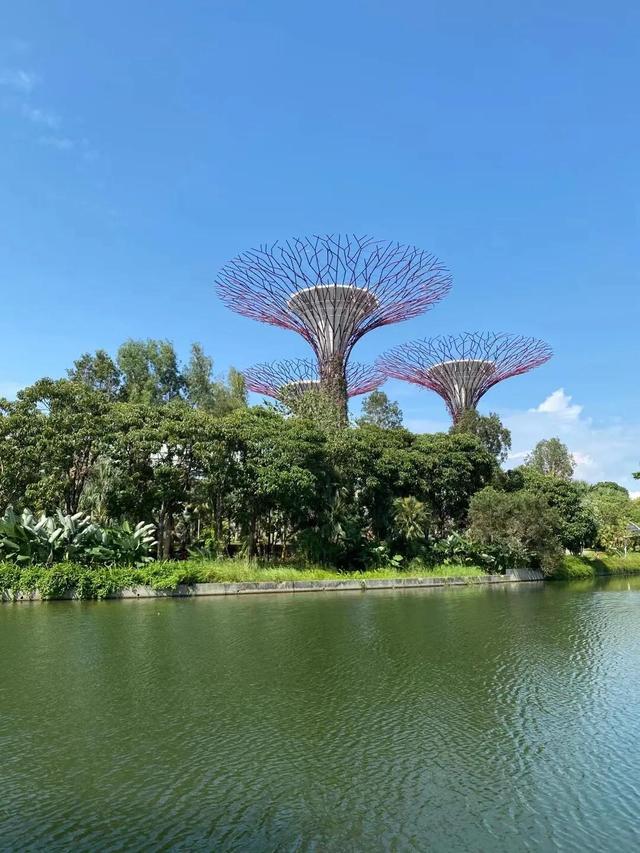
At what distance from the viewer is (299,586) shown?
2158cm

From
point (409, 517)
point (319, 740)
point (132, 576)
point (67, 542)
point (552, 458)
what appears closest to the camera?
point (319, 740)

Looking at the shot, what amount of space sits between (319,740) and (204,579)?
14579 millimetres

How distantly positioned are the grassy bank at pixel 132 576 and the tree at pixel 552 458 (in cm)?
4515

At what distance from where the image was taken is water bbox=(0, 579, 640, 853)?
426 cm

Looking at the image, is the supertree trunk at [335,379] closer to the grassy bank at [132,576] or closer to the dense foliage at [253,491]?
the dense foliage at [253,491]

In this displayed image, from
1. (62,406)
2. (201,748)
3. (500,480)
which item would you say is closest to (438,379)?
(500,480)

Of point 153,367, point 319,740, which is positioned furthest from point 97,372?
point 319,740

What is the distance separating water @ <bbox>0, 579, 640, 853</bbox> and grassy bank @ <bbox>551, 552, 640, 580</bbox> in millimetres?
18337

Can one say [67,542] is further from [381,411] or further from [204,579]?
[381,411]

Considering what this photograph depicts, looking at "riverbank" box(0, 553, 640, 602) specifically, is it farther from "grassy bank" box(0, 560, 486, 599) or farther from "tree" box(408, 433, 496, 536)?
"tree" box(408, 433, 496, 536)

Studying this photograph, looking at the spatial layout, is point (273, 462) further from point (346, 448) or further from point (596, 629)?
point (596, 629)

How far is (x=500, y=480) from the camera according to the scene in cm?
3219

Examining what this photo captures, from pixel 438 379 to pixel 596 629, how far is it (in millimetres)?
32022

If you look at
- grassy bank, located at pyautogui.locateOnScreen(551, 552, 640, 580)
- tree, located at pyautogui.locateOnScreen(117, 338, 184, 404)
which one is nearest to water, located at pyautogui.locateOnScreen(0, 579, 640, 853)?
grassy bank, located at pyautogui.locateOnScreen(551, 552, 640, 580)
